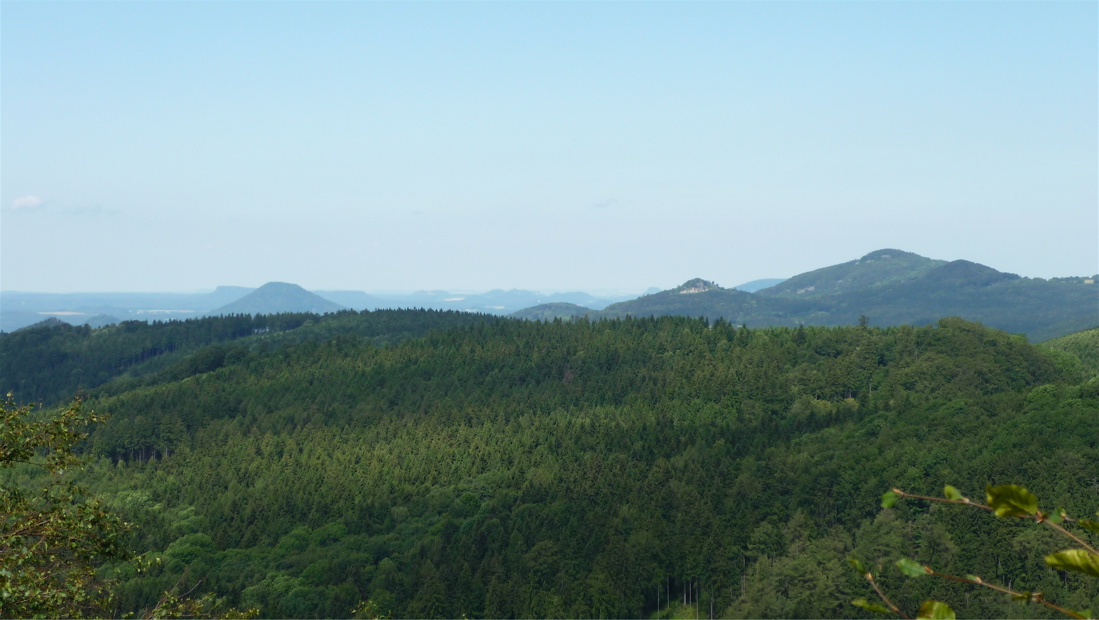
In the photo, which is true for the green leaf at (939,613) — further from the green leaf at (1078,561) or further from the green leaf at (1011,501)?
the green leaf at (1011,501)

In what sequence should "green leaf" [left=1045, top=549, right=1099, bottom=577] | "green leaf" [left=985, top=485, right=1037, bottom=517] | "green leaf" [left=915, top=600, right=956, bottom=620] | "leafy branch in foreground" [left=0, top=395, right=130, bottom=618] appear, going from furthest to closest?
"leafy branch in foreground" [left=0, top=395, right=130, bottom=618]
"green leaf" [left=915, top=600, right=956, bottom=620]
"green leaf" [left=1045, top=549, right=1099, bottom=577]
"green leaf" [left=985, top=485, right=1037, bottom=517]

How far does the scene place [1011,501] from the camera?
21.5 ft

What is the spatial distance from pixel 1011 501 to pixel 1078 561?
0.99m

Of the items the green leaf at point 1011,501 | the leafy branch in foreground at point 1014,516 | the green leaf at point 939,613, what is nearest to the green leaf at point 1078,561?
the leafy branch in foreground at point 1014,516

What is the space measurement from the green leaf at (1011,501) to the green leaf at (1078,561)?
1.76 feet

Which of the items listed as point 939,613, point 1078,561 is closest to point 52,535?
point 939,613

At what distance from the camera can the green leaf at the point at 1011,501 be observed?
6.32m

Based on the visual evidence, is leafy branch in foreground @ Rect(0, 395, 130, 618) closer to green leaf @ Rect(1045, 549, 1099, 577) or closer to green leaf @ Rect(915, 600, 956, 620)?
green leaf @ Rect(915, 600, 956, 620)

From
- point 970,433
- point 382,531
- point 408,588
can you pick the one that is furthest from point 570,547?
point 970,433

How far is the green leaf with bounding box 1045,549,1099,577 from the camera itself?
22.4ft

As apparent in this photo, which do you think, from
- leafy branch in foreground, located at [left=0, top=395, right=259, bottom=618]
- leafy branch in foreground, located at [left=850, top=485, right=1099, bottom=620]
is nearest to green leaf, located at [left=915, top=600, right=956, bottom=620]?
leafy branch in foreground, located at [left=850, top=485, right=1099, bottom=620]

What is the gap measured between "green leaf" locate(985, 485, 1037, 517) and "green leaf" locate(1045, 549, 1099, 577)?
1.76 feet

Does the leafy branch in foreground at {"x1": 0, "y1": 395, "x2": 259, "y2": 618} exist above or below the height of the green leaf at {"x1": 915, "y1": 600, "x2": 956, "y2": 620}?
below

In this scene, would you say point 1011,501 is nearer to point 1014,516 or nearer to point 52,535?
point 1014,516
